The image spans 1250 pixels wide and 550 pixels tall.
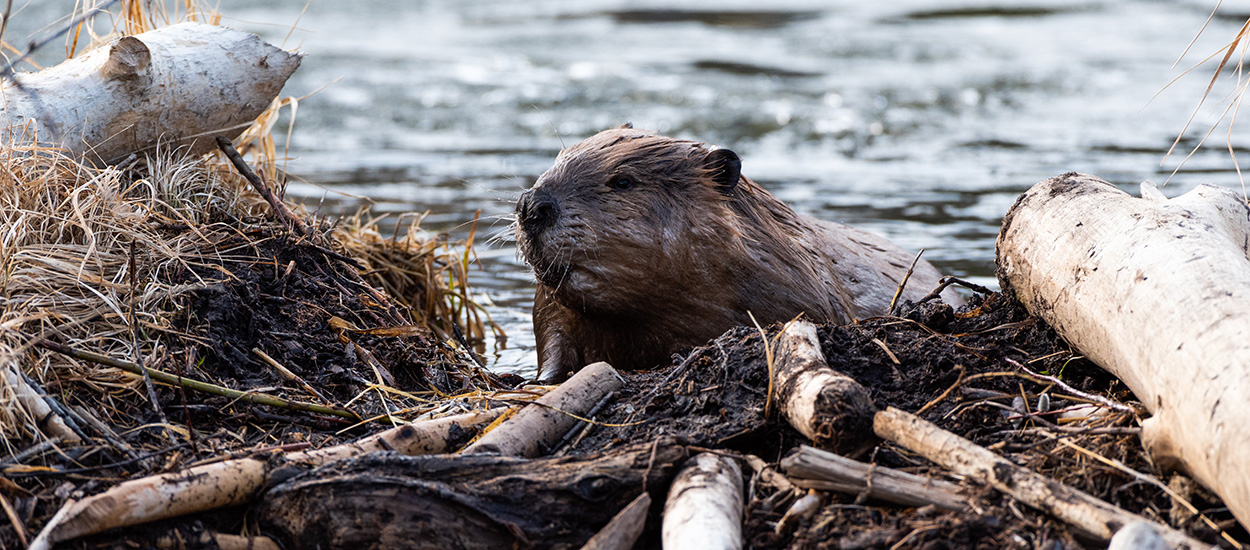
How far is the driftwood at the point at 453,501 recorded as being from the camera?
2252 millimetres

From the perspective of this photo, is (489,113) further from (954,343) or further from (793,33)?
(954,343)

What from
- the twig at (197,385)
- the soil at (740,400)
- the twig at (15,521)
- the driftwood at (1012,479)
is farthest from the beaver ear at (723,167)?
the twig at (15,521)

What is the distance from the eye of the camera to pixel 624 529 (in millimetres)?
2201

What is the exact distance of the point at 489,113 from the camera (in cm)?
1156

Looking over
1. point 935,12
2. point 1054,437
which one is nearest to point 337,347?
point 1054,437

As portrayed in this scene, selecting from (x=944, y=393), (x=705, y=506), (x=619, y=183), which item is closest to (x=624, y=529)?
(x=705, y=506)

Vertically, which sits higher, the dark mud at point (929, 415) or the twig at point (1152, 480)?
the twig at point (1152, 480)

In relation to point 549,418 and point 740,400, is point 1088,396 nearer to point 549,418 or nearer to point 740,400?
point 740,400

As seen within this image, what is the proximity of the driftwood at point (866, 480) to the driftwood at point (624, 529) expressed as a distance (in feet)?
0.97

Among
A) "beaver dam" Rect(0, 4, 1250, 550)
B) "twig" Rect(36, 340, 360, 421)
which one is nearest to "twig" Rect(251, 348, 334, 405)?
"beaver dam" Rect(0, 4, 1250, 550)

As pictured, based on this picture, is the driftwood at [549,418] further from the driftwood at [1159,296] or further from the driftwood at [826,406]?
the driftwood at [1159,296]

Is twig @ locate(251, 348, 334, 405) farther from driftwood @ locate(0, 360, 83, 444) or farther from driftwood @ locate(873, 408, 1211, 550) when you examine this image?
driftwood @ locate(873, 408, 1211, 550)

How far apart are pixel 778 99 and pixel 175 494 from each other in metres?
9.77

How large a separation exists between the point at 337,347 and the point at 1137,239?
2151 mm
